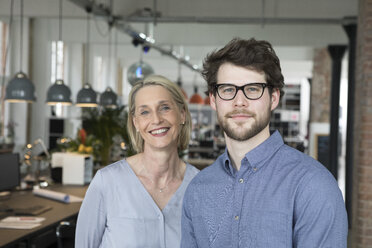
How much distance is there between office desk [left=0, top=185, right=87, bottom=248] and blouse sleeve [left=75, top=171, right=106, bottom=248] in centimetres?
114

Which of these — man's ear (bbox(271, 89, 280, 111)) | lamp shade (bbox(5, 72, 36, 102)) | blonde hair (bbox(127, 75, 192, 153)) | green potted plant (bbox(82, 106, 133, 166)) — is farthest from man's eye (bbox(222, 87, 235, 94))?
green potted plant (bbox(82, 106, 133, 166))

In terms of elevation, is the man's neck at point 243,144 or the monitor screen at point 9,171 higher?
the man's neck at point 243,144

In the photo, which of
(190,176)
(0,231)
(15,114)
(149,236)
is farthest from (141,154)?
(15,114)

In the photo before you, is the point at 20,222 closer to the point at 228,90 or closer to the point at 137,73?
the point at 228,90

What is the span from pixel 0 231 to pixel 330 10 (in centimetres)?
720

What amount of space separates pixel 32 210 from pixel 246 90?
3.19m

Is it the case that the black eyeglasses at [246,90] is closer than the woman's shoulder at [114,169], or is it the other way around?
the black eyeglasses at [246,90]

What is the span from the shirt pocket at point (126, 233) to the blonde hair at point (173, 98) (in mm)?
401

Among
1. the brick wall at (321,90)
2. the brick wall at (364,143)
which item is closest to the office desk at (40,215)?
the brick wall at (364,143)

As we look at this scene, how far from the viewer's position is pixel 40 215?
4199 mm

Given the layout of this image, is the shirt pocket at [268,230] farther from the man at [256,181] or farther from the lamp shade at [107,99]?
the lamp shade at [107,99]

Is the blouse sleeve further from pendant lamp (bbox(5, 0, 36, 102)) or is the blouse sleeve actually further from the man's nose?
pendant lamp (bbox(5, 0, 36, 102))

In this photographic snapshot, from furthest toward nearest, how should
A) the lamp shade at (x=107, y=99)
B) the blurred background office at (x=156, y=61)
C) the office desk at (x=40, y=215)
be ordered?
the lamp shade at (x=107, y=99) → the blurred background office at (x=156, y=61) → the office desk at (x=40, y=215)

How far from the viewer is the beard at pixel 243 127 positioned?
5.21ft
